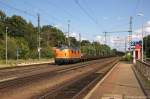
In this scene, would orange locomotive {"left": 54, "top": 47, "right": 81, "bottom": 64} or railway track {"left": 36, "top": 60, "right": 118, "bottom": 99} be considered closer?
railway track {"left": 36, "top": 60, "right": 118, "bottom": 99}

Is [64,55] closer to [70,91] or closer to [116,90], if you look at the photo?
[116,90]

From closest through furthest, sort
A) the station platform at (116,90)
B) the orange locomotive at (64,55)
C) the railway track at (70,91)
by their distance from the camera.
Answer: the railway track at (70,91)
the station platform at (116,90)
the orange locomotive at (64,55)

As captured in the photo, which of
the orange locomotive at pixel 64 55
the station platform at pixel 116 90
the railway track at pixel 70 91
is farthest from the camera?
the orange locomotive at pixel 64 55

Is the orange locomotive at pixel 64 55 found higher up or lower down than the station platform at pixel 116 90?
higher up

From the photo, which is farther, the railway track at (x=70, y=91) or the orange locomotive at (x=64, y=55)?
the orange locomotive at (x=64, y=55)

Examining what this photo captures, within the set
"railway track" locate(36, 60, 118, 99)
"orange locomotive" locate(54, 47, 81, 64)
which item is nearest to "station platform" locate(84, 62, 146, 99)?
"railway track" locate(36, 60, 118, 99)

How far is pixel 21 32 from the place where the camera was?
124 metres

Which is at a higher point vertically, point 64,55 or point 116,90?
point 64,55

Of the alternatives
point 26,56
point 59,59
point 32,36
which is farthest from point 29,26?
point 59,59

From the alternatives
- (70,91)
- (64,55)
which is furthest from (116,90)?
(64,55)

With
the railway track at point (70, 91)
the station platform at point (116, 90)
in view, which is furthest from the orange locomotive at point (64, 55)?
the railway track at point (70, 91)

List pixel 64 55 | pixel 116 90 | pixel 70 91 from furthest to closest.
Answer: pixel 64 55, pixel 116 90, pixel 70 91

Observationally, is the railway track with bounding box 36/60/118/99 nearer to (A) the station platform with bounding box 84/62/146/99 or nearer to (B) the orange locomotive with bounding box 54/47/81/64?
(A) the station platform with bounding box 84/62/146/99

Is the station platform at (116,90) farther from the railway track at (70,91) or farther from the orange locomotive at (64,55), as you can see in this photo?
the orange locomotive at (64,55)
